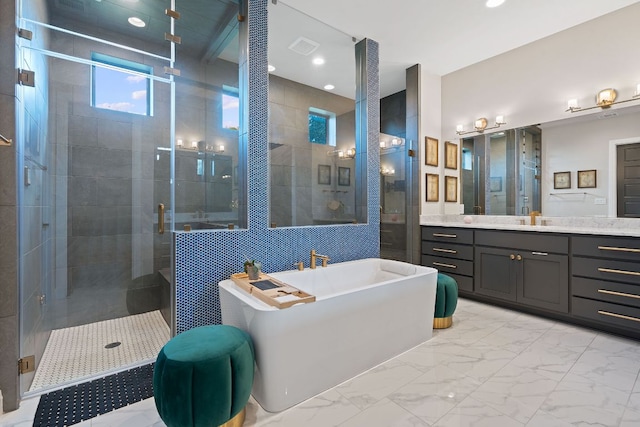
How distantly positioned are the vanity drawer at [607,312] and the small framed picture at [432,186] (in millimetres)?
1968

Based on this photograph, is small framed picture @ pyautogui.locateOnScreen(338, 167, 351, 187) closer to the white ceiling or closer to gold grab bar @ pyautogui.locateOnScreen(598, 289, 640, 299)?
the white ceiling

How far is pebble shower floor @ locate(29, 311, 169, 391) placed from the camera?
2.02 m

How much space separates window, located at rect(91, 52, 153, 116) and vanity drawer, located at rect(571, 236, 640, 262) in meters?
4.22

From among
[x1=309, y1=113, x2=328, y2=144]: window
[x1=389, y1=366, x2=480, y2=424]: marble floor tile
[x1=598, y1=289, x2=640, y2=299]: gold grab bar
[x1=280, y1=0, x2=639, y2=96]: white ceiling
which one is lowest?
[x1=389, y1=366, x2=480, y2=424]: marble floor tile

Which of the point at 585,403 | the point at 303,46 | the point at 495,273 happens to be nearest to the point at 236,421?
the point at 585,403

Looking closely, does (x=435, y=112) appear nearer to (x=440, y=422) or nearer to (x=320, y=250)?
(x=320, y=250)

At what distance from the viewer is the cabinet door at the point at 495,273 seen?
3209 mm

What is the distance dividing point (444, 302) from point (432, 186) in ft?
6.62

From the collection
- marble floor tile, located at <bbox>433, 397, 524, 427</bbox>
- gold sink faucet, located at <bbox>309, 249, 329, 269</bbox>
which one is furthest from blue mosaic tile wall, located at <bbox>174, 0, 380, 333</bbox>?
marble floor tile, located at <bbox>433, 397, 524, 427</bbox>

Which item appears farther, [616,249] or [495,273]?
[495,273]

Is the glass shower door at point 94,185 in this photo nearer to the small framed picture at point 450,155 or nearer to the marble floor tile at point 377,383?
the marble floor tile at point 377,383

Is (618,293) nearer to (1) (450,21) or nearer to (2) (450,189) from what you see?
(2) (450,189)

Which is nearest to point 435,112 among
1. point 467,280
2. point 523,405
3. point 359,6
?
point 359,6

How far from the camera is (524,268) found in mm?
3100
